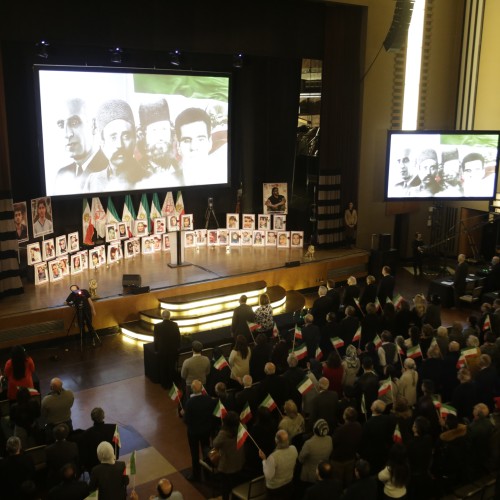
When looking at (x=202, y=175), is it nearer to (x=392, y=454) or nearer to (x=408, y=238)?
(x=408, y=238)

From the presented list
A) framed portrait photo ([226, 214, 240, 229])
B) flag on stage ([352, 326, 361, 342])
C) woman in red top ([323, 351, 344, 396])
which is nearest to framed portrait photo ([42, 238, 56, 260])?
framed portrait photo ([226, 214, 240, 229])

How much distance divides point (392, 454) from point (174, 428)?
376cm

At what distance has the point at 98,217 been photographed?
13.8 metres

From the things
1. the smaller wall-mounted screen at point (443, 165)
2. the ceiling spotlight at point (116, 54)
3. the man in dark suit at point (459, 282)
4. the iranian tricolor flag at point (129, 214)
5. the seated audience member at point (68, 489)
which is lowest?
the man in dark suit at point (459, 282)

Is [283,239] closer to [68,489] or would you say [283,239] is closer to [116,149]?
[116,149]

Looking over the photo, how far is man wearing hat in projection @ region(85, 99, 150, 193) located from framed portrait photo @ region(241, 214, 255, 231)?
3050mm

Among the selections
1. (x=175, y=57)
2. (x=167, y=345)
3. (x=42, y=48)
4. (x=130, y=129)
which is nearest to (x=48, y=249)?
(x=130, y=129)

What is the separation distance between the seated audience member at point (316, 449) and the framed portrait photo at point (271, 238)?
985 cm

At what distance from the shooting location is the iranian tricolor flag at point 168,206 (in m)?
15.0

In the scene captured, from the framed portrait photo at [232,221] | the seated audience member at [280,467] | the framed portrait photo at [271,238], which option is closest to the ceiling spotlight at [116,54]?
the framed portrait photo at [232,221]

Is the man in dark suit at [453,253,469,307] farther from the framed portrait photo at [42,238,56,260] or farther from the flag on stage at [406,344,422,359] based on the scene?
the framed portrait photo at [42,238,56,260]

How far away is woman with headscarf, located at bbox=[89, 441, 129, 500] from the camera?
5648 millimetres

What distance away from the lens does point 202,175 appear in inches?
592

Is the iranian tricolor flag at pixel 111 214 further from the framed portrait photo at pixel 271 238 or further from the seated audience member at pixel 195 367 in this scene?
the seated audience member at pixel 195 367
